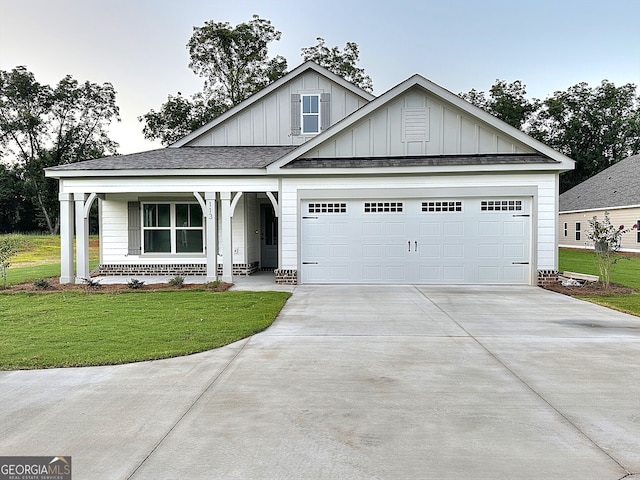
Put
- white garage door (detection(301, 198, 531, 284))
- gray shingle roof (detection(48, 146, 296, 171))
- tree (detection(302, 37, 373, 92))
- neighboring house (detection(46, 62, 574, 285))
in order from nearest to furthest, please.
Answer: neighboring house (detection(46, 62, 574, 285)) < white garage door (detection(301, 198, 531, 284)) < gray shingle roof (detection(48, 146, 296, 171)) < tree (detection(302, 37, 373, 92))

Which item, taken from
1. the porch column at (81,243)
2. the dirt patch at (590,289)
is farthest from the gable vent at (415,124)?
the porch column at (81,243)

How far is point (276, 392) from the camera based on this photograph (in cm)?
443

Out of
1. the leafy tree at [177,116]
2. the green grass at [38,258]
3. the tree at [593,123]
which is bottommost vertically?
the green grass at [38,258]

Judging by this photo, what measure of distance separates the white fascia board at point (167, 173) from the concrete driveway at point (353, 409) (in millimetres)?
6727

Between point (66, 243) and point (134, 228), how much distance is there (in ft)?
8.12

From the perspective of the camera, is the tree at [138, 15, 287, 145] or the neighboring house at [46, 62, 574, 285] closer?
the neighboring house at [46, 62, 574, 285]

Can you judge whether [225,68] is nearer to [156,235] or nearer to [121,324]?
[156,235]

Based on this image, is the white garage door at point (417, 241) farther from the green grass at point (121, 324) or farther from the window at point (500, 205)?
the green grass at point (121, 324)

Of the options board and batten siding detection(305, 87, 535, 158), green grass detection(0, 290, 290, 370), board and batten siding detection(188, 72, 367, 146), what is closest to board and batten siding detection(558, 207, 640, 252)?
board and batten siding detection(305, 87, 535, 158)

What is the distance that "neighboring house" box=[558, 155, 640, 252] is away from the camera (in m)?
24.9

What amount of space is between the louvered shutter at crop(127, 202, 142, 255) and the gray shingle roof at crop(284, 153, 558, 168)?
232 inches

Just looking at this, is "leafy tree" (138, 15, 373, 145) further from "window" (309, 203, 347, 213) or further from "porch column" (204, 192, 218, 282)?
"window" (309, 203, 347, 213)

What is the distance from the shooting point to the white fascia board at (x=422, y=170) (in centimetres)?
1198

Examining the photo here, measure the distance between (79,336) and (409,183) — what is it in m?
8.89
